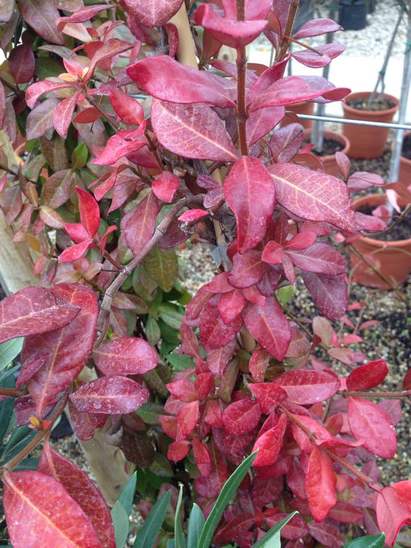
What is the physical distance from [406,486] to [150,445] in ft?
2.24

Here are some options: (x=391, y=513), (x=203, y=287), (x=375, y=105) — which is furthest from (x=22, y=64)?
(x=375, y=105)

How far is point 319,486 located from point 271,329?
179 mm

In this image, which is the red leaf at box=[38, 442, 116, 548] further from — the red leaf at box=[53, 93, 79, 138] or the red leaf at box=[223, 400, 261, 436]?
the red leaf at box=[53, 93, 79, 138]

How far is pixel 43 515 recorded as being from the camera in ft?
1.50

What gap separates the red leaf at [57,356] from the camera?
562mm

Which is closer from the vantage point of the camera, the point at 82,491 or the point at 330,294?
the point at 82,491

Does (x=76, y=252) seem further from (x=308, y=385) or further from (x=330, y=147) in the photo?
(x=330, y=147)

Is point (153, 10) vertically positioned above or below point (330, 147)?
above

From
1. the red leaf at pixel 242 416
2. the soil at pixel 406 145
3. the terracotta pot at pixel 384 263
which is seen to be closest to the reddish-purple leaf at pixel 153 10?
the red leaf at pixel 242 416

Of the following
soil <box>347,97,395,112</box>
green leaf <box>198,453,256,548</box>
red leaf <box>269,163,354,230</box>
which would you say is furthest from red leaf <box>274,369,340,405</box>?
soil <box>347,97,395,112</box>

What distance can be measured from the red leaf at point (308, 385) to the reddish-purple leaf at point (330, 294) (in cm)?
8

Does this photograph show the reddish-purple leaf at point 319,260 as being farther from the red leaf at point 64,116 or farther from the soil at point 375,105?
the soil at point 375,105

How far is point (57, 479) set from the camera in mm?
518

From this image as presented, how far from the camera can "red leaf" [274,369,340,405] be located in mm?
696
